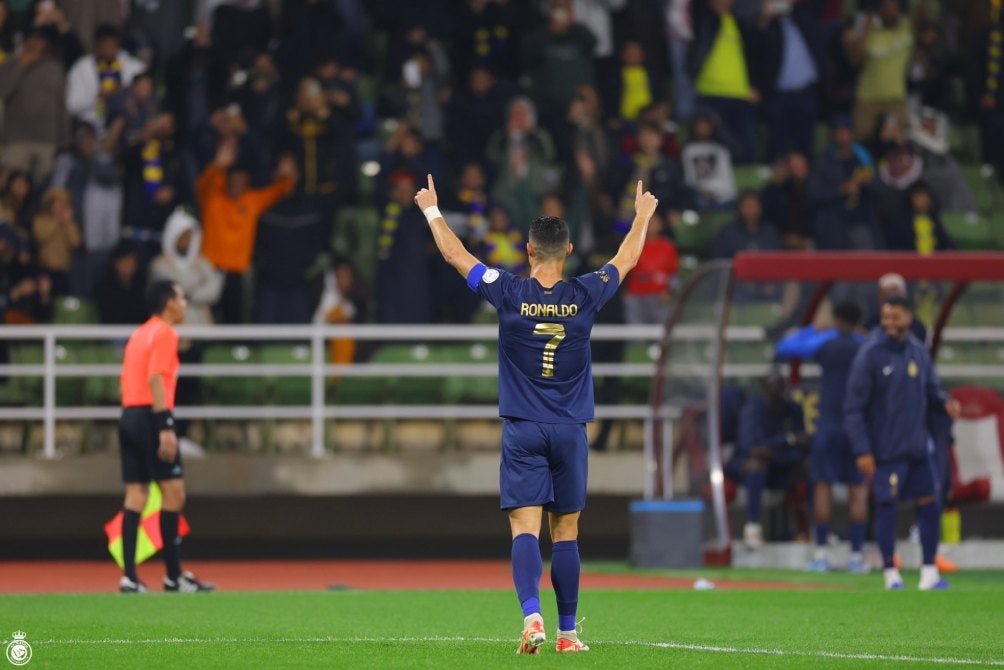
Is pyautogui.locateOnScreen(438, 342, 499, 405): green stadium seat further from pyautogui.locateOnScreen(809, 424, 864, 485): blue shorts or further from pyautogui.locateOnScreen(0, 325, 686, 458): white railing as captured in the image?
pyautogui.locateOnScreen(809, 424, 864, 485): blue shorts

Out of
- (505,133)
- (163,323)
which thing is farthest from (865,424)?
(505,133)

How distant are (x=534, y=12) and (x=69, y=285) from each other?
6.54 m

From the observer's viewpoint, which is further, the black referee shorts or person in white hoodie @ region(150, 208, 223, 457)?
person in white hoodie @ region(150, 208, 223, 457)

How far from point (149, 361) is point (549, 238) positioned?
5.78 metres

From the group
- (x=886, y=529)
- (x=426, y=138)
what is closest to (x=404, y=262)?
(x=426, y=138)

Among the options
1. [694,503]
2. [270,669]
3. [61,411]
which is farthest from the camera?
[61,411]

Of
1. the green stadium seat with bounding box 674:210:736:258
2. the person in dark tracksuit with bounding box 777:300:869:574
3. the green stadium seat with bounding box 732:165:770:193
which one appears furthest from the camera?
the green stadium seat with bounding box 732:165:770:193

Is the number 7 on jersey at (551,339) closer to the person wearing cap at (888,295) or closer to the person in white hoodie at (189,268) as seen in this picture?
the person wearing cap at (888,295)

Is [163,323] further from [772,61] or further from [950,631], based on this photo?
[772,61]

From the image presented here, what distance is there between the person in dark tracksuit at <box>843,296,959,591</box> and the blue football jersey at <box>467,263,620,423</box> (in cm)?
597

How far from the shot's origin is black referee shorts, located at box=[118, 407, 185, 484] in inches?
577

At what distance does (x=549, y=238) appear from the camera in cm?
950

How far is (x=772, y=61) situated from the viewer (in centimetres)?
2312

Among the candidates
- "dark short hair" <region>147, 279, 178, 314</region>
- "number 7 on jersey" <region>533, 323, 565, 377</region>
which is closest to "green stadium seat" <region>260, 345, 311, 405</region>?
"dark short hair" <region>147, 279, 178, 314</region>
